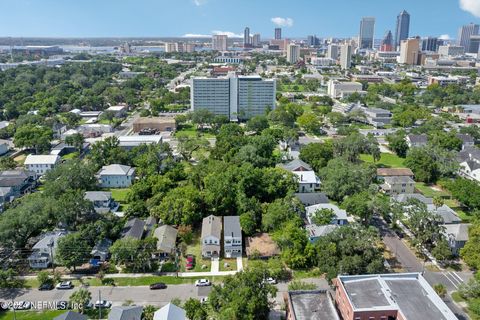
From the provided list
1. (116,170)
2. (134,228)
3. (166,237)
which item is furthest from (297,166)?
(116,170)

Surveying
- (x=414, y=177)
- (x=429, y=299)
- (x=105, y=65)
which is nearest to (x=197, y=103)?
(x=414, y=177)

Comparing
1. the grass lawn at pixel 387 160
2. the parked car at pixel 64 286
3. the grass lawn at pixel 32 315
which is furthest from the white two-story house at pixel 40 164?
the grass lawn at pixel 387 160

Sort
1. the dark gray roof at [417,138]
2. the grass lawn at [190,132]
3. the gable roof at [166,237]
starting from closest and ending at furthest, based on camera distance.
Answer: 1. the gable roof at [166,237]
2. the dark gray roof at [417,138]
3. the grass lawn at [190,132]

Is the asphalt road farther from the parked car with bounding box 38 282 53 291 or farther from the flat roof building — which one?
the parked car with bounding box 38 282 53 291

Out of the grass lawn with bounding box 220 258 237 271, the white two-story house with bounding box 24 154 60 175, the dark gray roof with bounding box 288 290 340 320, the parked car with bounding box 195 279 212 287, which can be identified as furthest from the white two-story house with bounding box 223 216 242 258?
the white two-story house with bounding box 24 154 60 175

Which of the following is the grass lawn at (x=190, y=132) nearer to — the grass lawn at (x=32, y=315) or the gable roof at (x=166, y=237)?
the gable roof at (x=166, y=237)

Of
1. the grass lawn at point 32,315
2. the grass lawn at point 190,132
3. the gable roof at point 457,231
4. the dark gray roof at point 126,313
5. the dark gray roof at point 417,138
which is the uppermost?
the dark gray roof at point 417,138

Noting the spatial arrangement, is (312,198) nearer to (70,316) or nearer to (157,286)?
(157,286)

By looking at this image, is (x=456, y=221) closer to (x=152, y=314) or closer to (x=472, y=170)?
(x=472, y=170)
